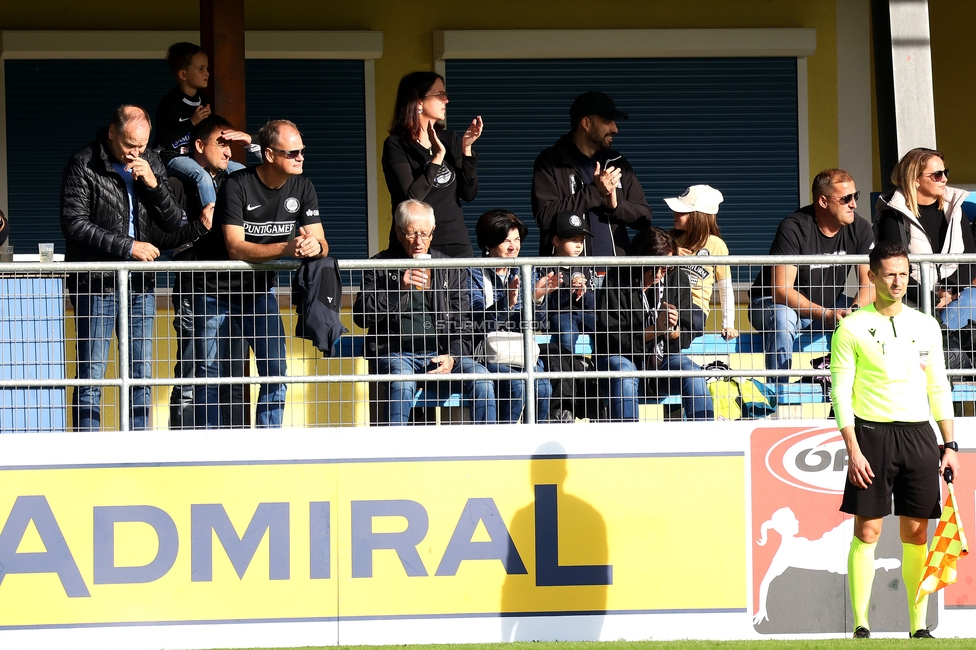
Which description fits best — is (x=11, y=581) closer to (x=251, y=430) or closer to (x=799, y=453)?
(x=251, y=430)

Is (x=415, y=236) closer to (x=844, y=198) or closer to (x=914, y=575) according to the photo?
(x=844, y=198)

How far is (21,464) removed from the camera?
6578 mm

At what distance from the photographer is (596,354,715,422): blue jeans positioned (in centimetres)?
663

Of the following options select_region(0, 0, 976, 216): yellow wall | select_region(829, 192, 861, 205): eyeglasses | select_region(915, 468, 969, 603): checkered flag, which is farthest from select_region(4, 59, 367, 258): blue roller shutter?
select_region(915, 468, 969, 603): checkered flag

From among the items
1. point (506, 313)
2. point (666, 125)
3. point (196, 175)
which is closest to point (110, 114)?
point (196, 175)

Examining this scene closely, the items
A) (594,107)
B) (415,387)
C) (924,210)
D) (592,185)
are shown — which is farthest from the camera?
(594,107)

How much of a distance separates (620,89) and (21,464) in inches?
257

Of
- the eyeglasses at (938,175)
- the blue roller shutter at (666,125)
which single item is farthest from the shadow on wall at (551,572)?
the blue roller shutter at (666,125)

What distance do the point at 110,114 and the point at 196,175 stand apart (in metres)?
3.81

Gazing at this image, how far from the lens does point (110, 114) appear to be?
10.9m

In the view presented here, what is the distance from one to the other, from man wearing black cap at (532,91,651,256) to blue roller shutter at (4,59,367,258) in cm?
365

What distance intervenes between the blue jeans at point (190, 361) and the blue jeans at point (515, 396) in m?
1.27

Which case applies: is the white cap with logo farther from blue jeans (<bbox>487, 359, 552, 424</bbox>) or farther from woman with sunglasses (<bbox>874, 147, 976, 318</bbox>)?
blue jeans (<bbox>487, 359, 552, 424</bbox>)

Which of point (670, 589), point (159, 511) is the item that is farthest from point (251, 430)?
point (670, 589)
